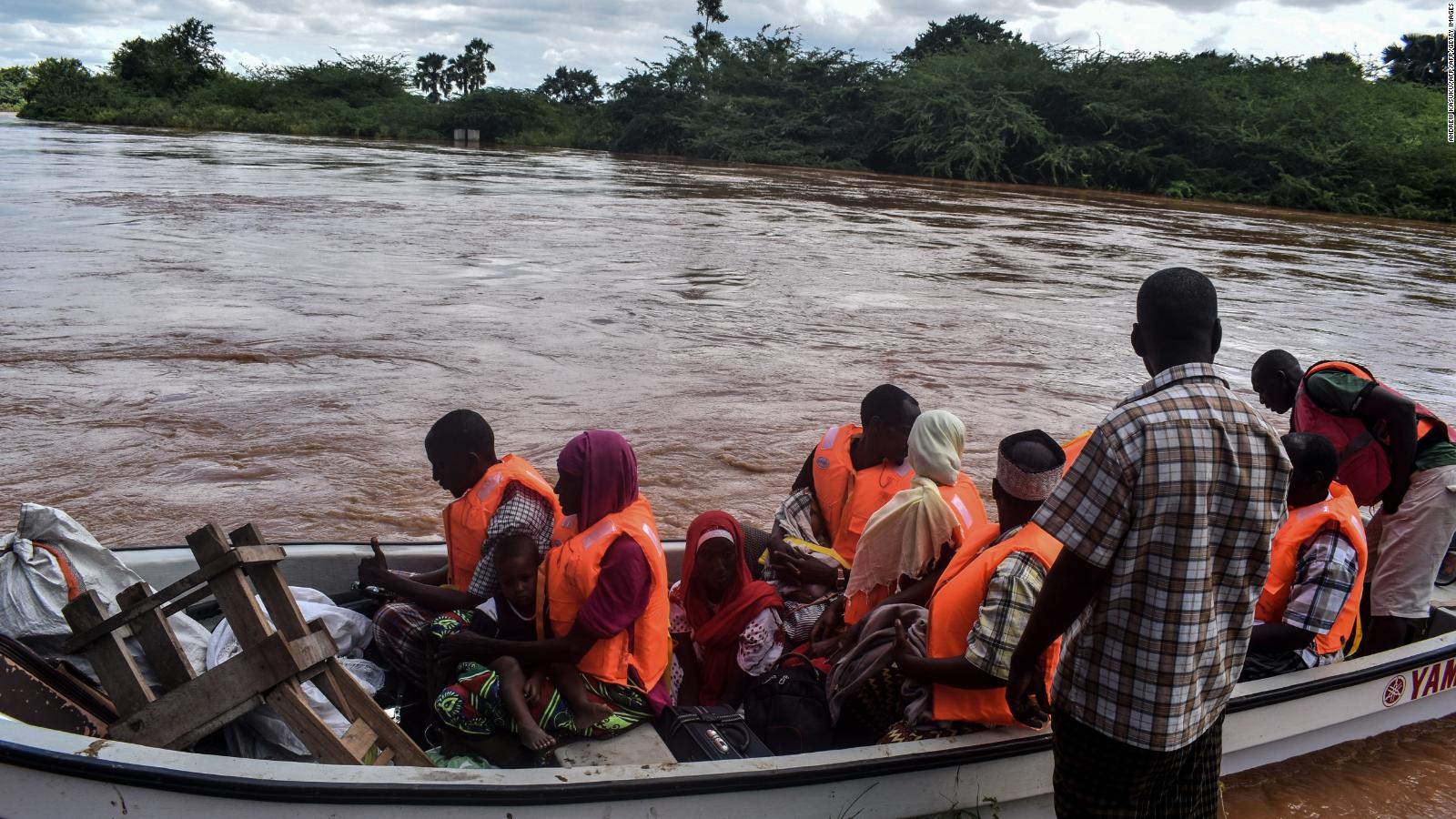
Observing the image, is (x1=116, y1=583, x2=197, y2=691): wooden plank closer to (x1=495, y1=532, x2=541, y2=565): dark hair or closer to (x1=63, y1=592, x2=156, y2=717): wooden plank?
(x1=63, y1=592, x2=156, y2=717): wooden plank

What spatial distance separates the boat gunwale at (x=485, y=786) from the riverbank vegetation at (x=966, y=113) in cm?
3118

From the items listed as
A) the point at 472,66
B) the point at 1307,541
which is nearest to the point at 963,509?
the point at 1307,541

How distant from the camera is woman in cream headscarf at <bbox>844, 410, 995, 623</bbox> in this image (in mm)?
3203

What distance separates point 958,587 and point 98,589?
232 cm

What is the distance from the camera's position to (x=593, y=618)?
279 cm

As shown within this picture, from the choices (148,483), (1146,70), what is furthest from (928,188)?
(148,483)

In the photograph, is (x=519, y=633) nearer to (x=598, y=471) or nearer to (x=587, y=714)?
(x=587, y=714)

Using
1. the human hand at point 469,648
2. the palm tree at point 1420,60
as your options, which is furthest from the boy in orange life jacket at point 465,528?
the palm tree at point 1420,60

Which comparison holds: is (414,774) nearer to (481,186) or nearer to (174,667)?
(174,667)

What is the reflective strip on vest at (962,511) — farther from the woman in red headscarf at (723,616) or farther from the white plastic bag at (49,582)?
the white plastic bag at (49,582)

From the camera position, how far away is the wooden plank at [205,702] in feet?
8.20

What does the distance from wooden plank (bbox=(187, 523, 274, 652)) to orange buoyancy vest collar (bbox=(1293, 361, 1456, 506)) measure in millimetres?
3439

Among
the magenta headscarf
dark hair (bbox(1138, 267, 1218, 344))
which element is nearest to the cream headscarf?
the magenta headscarf

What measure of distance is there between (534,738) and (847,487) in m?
1.55
